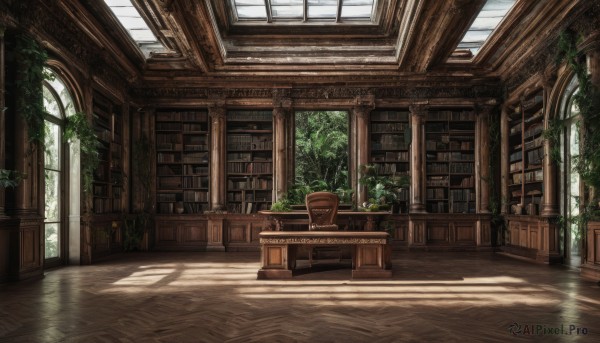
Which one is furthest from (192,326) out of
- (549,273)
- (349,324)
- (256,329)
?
(549,273)

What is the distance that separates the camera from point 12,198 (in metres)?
5.76

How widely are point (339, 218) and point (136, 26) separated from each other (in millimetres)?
4764

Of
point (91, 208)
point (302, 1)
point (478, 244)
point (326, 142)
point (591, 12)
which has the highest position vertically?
point (302, 1)

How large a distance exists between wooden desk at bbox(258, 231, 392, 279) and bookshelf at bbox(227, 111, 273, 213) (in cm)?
411

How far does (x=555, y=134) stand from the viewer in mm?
7320

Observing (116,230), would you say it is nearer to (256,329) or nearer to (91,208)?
(91,208)

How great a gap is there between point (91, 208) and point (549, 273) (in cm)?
715

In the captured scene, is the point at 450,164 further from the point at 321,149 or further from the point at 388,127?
the point at 321,149

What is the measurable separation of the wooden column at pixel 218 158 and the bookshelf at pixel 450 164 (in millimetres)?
4465

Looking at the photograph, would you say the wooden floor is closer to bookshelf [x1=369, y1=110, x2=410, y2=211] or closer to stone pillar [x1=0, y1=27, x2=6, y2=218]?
stone pillar [x1=0, y1=27, x2=6, y2=218]

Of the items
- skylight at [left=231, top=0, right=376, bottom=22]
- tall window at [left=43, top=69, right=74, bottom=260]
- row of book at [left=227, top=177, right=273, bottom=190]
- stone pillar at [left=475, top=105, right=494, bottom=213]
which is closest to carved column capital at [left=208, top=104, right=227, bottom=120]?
row of book at [left=227, top=177, right=273, bottom=190]

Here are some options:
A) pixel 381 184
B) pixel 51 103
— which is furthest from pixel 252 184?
pixel 51 103

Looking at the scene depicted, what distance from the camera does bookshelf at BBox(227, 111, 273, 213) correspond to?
402 inches

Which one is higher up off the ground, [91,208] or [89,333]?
[91,208]
